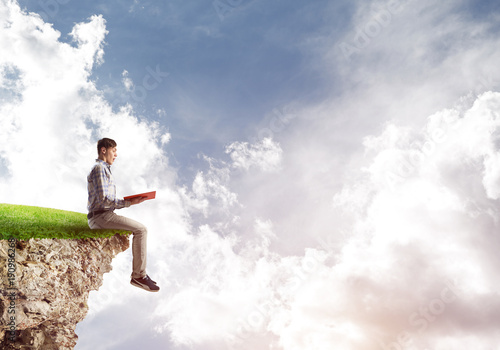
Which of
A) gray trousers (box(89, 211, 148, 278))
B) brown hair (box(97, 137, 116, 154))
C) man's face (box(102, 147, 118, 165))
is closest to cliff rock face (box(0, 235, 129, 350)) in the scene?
gray trousers (box(89, 211, 148, 278))

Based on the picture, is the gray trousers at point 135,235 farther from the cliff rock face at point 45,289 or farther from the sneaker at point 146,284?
the cliff rock face at point 45,289

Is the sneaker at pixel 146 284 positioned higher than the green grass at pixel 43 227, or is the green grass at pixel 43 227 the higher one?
the green grass at pixel 43 227

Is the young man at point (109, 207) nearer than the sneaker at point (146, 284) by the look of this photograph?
Yes

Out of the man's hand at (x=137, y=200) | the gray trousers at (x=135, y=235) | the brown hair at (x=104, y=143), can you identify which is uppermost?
the brown hair at (x=104, y=143)

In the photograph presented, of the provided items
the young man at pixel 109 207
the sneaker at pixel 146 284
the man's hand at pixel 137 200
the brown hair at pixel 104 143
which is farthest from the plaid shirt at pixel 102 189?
the sneaker at pixel 146 284

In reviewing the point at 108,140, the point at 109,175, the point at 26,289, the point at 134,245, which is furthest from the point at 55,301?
the point at 108,140

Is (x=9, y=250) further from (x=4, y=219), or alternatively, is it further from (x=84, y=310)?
Answer: (x=84, y=310)

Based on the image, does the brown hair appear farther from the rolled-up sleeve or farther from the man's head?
the rolled-up sleeve

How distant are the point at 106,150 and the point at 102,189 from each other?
113cm

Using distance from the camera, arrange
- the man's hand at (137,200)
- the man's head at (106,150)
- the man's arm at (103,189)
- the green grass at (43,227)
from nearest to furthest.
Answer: the green grass at (43,227) < the man's arm at (103,189) < the man's hand at (137,200) < the man's head at (106,150)

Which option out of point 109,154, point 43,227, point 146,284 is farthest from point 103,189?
point 146,284

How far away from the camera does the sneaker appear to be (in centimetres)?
961

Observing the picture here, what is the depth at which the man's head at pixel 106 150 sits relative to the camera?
369 inches

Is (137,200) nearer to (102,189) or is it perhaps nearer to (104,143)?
(102,189)
